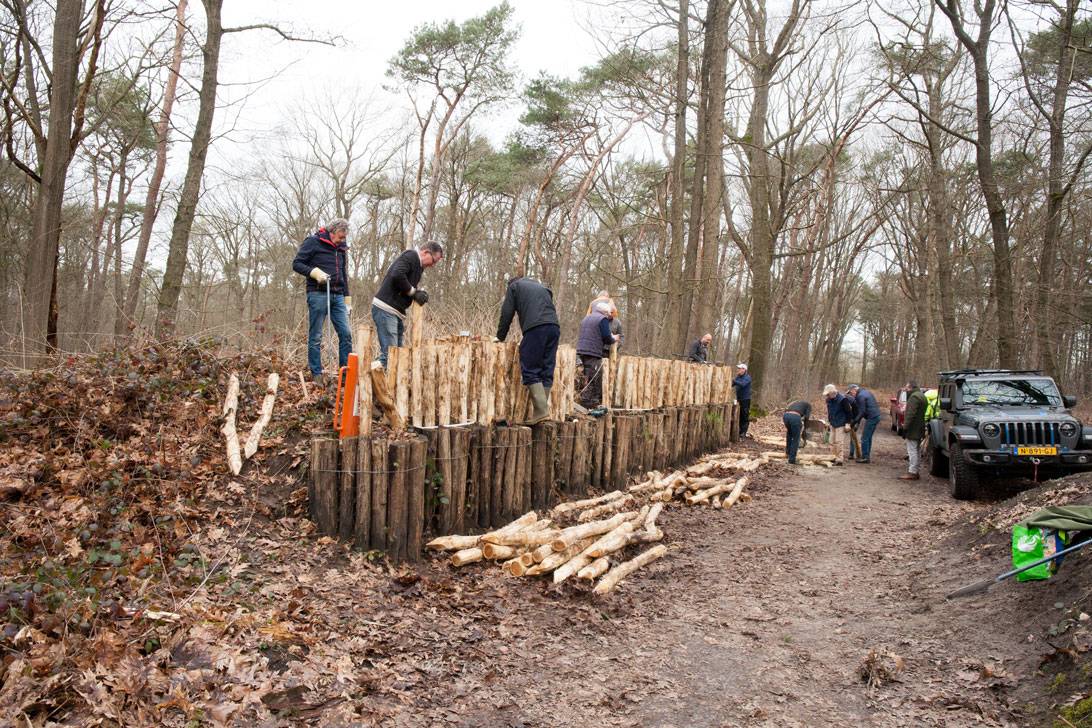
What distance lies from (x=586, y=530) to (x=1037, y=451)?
682cm

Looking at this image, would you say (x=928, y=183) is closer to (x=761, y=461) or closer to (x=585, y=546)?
(x=761, y=461)

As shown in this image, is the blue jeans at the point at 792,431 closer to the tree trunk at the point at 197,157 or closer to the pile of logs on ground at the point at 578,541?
the pile of logs on ground at the point at 578,541

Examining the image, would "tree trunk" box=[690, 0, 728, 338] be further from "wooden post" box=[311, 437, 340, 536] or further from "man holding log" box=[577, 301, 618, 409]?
"wooden post" box=[311, 437, 340, 536]

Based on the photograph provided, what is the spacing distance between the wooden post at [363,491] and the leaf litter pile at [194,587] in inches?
6.0

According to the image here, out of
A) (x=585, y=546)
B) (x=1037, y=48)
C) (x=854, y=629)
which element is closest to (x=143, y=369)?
(x=585, y=546)

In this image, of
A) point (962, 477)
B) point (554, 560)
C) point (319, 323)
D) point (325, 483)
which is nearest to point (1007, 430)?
point (962, 477)

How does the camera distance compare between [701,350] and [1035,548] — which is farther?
[701,350]

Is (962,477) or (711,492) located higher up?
(962,477)

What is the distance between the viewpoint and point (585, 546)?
5895mm

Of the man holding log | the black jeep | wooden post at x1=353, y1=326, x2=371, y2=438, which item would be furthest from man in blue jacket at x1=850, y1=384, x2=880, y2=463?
wooden post at x1=353, y1=326, x2=371, y2=438

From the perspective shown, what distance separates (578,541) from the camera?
586cm

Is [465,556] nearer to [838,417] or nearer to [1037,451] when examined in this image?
[1037,451]

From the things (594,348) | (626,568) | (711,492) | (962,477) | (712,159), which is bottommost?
(626,568)

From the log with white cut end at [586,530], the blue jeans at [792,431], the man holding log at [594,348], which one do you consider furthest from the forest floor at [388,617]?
the blue jeans at [792,431]
